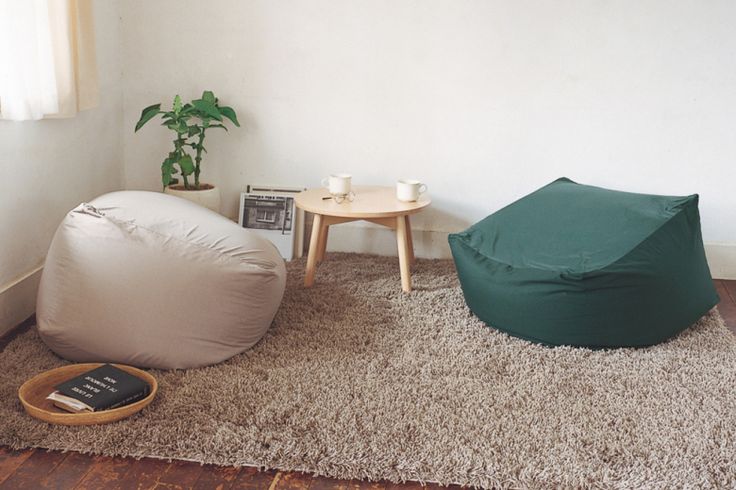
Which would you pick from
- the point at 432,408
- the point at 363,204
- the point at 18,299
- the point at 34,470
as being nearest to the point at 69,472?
the point at 34,470

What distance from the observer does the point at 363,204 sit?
123 inches

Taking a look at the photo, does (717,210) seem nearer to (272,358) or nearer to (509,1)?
(509,1)

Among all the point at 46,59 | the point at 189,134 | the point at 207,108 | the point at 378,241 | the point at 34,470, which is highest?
the point at 46,59

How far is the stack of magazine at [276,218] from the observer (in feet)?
11.6

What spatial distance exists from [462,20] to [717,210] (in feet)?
4.58

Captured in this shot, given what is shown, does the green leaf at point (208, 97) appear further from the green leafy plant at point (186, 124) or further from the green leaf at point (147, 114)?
the green leaf at point (147, 114)

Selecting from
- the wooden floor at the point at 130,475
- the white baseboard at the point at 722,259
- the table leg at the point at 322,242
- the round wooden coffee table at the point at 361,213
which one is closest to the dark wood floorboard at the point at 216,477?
the wooden floor at the point at 130,475

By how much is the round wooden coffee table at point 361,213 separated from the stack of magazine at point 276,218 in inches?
9.8

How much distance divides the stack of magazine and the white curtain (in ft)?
2.73

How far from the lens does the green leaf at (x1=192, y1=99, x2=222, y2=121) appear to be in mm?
3314

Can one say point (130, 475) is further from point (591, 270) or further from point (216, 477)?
point (591, 270)

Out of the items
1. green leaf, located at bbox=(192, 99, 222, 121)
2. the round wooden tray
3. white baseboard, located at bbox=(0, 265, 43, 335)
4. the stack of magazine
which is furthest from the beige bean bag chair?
the stack of magazine

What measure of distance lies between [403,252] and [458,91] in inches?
32.5

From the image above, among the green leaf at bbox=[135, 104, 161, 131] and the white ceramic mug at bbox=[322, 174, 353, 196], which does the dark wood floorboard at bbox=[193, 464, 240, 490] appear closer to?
the white ceramic mug at bbox=[322, 174, 353, 196]
